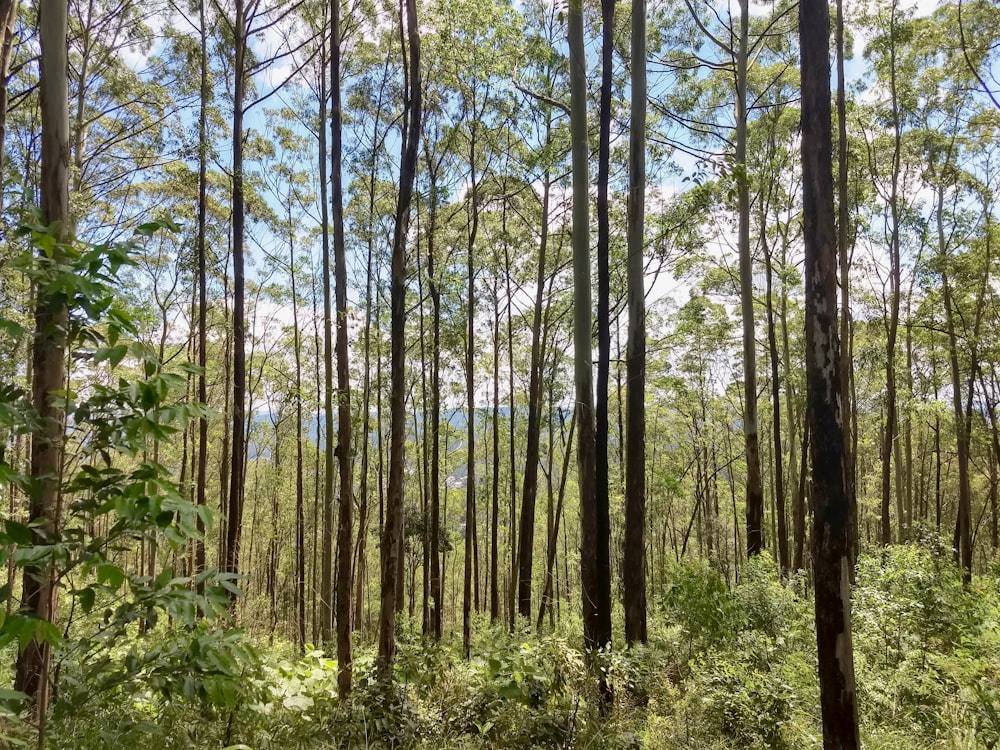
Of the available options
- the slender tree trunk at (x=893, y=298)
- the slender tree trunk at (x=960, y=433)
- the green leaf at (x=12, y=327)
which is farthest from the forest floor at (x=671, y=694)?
the slender tree trunk at (x=960, y=433)

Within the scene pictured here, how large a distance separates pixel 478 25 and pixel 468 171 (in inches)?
147

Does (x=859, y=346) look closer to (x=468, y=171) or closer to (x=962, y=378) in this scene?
(x=962, y=378)

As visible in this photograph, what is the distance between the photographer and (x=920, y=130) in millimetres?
13492

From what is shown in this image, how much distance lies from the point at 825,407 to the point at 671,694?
12.6 feet

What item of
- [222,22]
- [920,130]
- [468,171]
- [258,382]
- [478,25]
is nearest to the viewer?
[478,25]

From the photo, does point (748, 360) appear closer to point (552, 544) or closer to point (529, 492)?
point (529, 492)

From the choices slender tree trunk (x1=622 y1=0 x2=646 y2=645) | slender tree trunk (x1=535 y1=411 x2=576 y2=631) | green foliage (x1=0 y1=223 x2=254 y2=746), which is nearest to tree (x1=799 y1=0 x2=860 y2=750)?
slender tree trunk (x1=622 y1=0 x2=646 y2=645)

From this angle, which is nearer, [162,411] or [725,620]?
[162,411]

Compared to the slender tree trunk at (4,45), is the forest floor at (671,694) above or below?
below

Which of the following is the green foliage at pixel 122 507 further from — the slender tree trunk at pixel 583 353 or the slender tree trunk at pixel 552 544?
the slender tree trunk at pixel 552 544

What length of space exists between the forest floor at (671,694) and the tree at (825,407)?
42.4 inches

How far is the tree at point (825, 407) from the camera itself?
3.50m

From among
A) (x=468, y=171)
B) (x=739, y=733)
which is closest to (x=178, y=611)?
(x=739, y=733)

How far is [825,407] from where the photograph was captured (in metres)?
3.61
